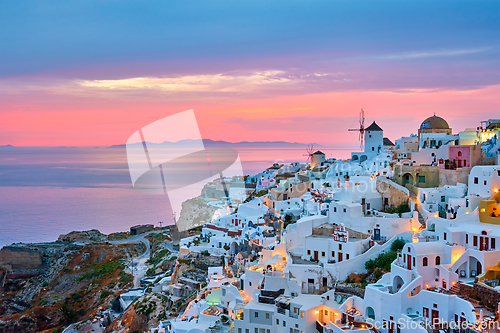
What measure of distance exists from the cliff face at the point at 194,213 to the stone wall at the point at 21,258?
40.6ft

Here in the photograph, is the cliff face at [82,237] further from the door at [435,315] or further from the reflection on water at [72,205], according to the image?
the door at [435,315]

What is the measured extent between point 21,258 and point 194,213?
1497 cm

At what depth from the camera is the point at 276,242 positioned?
2028cm

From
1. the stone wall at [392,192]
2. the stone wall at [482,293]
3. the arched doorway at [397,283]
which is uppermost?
the stone wall at [392,192]

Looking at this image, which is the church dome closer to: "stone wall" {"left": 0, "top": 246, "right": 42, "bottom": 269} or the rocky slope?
the rocky slope

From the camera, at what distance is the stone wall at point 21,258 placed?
121 feet

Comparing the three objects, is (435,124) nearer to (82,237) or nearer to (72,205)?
(82,237)

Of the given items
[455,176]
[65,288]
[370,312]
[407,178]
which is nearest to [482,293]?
[370,312]

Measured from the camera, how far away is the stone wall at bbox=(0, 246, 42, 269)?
3697 cm

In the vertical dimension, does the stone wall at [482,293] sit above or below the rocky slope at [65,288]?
above

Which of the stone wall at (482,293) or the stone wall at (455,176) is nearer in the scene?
the stone wall at (482,293)

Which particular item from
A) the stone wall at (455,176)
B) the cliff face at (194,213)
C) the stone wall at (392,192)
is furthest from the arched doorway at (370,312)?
the cliff face at (194,213)

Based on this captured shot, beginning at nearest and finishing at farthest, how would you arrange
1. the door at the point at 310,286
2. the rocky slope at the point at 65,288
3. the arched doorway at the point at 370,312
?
the arched doorway at the point at 370,312
the door at the point at 310,286
the rocky slope at the point at 65,288

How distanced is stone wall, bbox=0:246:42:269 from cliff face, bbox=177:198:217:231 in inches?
488
